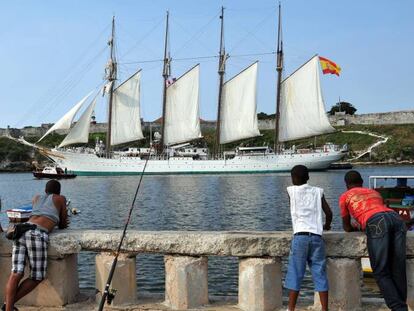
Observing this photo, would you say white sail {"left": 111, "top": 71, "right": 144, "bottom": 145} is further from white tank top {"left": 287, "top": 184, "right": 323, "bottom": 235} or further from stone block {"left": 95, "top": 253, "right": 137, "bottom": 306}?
white tank top {"left": 287, "top": 184, "right": 323, "bottom": 235}

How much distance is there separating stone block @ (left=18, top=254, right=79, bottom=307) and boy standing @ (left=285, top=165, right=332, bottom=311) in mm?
2529

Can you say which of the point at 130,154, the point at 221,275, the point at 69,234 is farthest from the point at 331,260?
the point at 130,154

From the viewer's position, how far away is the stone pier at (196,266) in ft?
18.1

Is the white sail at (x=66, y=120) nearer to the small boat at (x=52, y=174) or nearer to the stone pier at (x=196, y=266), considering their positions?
the small boat at (x=52, y=174)

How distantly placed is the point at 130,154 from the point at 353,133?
61.1 m

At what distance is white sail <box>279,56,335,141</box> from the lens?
82.4 metres

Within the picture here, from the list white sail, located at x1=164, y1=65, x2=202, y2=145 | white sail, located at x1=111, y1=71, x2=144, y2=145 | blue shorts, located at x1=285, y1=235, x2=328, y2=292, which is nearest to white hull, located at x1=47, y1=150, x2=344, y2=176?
white sail, located at x1=111, y1=71, x2=144, y2=145

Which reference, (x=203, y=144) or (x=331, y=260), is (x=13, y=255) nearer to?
(x=331, y=260)

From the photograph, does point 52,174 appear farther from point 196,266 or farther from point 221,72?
point 196,266

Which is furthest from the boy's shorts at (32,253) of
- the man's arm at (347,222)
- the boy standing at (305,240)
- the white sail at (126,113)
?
the white sail at (126,113)

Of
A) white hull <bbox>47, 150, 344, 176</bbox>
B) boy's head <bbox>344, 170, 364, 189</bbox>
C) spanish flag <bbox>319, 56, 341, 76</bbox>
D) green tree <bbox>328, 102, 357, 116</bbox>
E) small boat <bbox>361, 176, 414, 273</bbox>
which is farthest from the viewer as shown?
green tree <bbox>328, 102, 357, 116</bbox>

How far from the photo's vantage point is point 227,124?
88.8m

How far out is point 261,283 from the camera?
5539mm

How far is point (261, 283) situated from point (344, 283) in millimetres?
888
